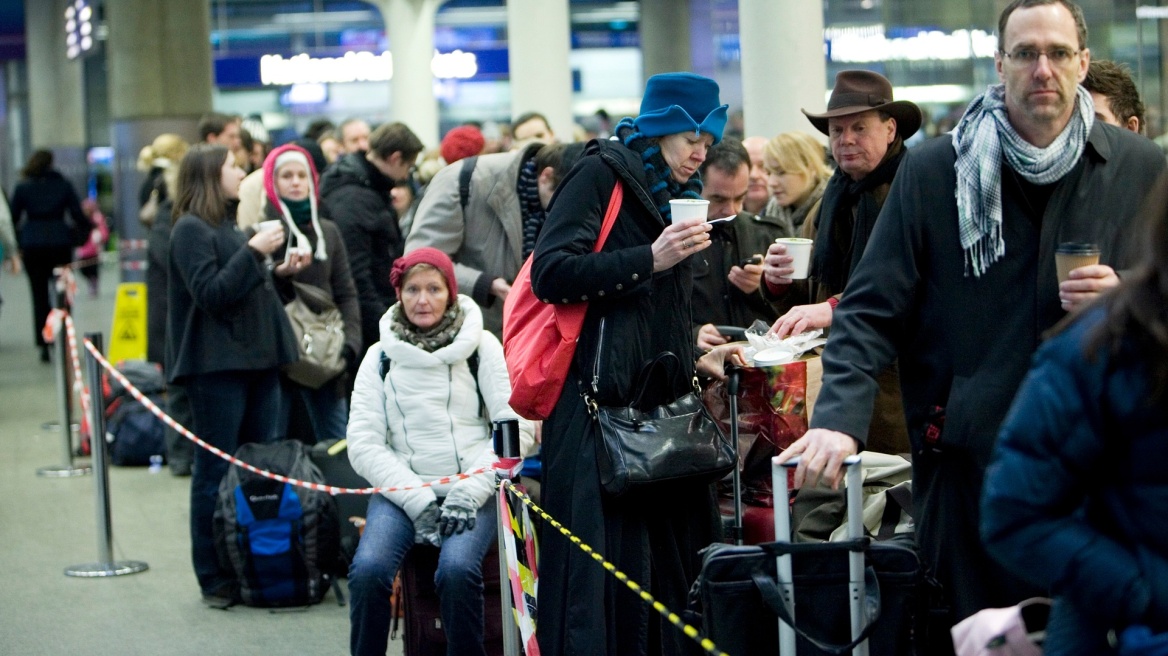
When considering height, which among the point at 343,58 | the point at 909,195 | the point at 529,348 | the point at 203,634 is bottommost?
the point at 203,634

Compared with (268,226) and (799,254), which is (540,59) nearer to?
(268,226)

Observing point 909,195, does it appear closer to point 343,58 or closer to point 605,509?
point 605,509

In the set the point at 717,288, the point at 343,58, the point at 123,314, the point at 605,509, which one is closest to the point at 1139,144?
the point at 605,509

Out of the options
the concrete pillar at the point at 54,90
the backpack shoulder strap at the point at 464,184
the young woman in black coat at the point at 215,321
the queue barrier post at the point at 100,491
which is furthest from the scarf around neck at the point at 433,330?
the concrete pillar at the point at 54,90

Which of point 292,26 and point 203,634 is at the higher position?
point 292,26

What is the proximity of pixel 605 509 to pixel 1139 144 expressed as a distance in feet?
5.88

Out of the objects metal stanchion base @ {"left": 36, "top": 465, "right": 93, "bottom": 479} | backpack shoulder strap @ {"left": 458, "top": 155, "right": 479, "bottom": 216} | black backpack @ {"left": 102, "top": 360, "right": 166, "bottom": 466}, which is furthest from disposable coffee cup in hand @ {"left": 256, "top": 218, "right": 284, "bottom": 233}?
metal stanchion base @ {"left": 36, "top": 465, "right": 93, "bottom": 479}

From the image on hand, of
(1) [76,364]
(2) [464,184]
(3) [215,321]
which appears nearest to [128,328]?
(1) [76,364]

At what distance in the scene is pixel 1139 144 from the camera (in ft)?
10.5

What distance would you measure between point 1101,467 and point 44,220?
48.5 feet

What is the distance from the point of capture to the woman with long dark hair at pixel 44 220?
1530cm

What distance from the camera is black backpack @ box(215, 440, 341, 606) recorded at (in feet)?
20.6

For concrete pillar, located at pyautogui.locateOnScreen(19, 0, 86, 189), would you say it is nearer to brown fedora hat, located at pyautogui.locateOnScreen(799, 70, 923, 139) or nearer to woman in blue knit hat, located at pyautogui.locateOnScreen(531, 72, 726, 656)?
brown fedora hat, located at pyautogui.locateOnScreen(799, 70, 923, 139)

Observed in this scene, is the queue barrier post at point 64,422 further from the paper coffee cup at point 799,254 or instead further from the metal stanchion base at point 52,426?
the paper coffee cup at point 799,254
